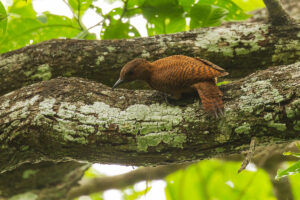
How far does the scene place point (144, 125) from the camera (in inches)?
101

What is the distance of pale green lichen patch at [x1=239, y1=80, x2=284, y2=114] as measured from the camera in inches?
96.5

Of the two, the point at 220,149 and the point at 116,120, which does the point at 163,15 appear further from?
the point at 220,149

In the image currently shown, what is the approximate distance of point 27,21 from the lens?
441 centimetres

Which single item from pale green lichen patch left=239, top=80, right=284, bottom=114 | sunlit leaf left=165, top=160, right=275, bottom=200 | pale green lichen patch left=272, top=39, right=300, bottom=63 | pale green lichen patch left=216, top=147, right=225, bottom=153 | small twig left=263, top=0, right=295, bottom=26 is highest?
small twig left=263, top=0, right=295, bottom=26

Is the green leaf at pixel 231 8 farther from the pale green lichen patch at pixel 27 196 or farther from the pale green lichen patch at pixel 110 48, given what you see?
the pale green lichen patch at pixel 27 196

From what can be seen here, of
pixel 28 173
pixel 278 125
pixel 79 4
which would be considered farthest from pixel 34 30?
pixel 278 125

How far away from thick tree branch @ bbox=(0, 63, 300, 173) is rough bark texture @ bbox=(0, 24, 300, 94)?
0.78 meters

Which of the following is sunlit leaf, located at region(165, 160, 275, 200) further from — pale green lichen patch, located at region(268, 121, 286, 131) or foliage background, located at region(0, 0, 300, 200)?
pale green lichen patch, located at region(268, 121, 286, 131)

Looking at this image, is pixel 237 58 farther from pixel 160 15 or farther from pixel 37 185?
pixel 37 185

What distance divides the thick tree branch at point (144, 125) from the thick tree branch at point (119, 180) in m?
1.86

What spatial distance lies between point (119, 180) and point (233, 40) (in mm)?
2329

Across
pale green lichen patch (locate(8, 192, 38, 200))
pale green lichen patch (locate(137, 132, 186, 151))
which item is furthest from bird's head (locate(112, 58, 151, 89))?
pale green lichen patch (locate(8, 192, 38, 200))

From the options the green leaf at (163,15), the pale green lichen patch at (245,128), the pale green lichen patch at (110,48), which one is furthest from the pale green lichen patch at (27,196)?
the pale green lichen patch at (245,128)

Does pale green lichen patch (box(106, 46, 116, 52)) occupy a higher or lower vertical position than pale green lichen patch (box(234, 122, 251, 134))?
higher
